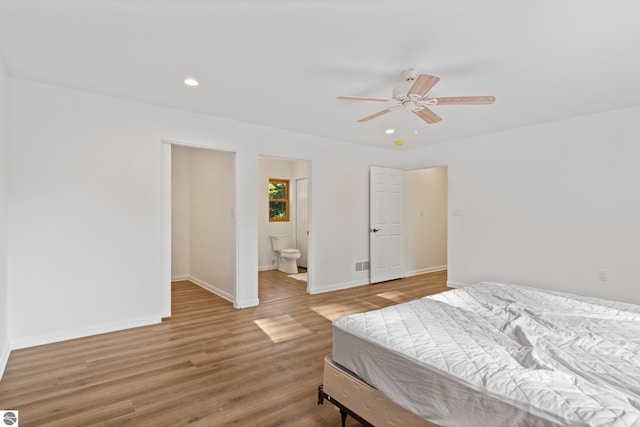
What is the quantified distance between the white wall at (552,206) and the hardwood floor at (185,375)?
2.72 metres

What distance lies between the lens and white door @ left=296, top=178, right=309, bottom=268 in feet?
23.7

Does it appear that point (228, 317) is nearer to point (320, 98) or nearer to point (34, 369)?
point (34, 369)

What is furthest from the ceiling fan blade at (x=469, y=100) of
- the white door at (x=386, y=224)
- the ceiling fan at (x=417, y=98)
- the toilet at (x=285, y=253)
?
the toilet at (x=285, y=253)

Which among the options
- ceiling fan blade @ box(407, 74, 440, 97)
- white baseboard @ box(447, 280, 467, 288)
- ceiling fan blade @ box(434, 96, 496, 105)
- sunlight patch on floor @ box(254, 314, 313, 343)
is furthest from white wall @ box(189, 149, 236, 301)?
white baseboard @ box(447, 280, 467, 288)

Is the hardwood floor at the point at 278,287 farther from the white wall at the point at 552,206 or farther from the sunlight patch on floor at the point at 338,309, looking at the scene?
the white wall at the point at 552,206

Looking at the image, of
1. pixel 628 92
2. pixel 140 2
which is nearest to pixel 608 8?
pixel 628 92

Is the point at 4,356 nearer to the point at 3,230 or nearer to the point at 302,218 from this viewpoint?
the point at 3,230

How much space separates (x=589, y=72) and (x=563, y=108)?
107cm

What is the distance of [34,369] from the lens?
2.56 meters

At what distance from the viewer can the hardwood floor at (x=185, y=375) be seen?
6.57ft

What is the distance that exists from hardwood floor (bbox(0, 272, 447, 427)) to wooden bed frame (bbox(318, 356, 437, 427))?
0.56 feet

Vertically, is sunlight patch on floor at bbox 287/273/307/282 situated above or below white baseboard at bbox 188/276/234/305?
below

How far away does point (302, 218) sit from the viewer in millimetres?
7312

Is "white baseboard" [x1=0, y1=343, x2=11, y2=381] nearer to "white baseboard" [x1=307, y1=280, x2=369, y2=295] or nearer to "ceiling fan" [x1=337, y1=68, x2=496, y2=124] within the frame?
"white baseboard" [x1=307, y1=280, x2=369, y2=295]
